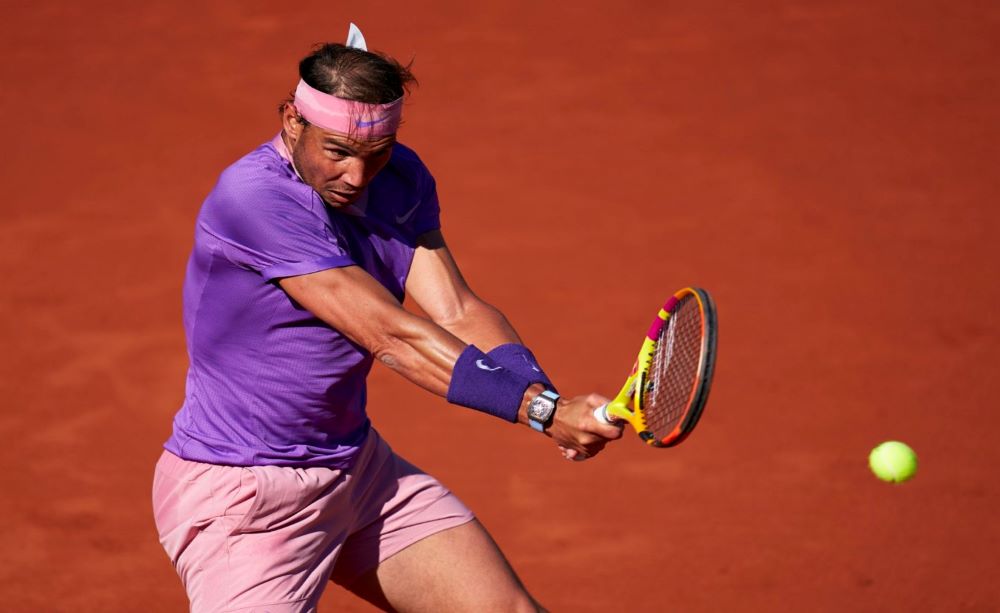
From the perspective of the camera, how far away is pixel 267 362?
11.6 feet

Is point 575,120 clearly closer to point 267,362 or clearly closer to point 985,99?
point 985,99

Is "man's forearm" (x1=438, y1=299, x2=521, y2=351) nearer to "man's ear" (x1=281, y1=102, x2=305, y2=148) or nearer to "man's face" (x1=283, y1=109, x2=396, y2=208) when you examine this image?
"man's face" (x1=283, y1=109, x2=396, y2=208)

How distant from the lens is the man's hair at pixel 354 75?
11.2 feet

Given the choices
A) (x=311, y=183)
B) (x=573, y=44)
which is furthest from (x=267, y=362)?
(x=573, y=44)

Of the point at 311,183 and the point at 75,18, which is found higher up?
the point at 311,183

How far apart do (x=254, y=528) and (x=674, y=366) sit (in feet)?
3.86

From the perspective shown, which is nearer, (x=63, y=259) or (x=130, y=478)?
(x=130, y=478)

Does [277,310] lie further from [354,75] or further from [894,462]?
[894,462]

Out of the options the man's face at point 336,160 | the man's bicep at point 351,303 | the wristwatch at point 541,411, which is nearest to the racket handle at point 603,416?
the wristwatch at point 541,411

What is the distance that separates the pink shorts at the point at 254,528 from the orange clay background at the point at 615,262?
6.37 feet

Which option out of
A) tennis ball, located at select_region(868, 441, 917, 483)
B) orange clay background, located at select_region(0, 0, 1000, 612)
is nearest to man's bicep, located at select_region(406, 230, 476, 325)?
tennis ball, located at select_region(868, 441, 917, 483)

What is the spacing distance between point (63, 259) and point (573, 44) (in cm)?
396

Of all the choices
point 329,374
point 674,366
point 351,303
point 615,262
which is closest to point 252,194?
point 351,303

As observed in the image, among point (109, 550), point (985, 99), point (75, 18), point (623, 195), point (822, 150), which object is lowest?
point (109, 550)
